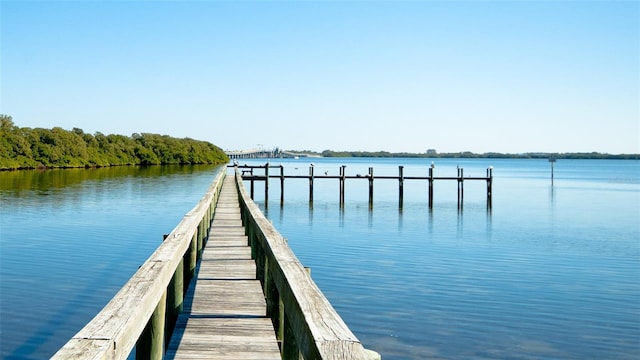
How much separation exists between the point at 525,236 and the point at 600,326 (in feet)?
47.8

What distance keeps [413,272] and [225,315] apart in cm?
1079

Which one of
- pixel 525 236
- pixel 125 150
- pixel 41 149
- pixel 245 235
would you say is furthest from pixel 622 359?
pixel 125 150

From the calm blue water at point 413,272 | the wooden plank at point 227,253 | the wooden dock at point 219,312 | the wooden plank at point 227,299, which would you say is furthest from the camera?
the calm blue water at point 413,272

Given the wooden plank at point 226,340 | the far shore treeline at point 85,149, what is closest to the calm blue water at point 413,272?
the wooden plank at point 226,340

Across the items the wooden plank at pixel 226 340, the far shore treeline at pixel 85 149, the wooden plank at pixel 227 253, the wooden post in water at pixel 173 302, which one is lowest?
the wooden plank at pixel 226 340

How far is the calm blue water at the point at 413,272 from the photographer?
36.0 feet

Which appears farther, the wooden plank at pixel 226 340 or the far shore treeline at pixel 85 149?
Answer: the far shore treeline at pixel 85 149

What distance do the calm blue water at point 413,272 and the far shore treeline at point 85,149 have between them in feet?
175

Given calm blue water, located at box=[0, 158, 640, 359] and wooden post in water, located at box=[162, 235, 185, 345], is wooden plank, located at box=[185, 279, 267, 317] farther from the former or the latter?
calm blue water, located at box=[0, 158, 640, 359]

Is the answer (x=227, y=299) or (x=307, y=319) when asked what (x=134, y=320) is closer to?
(x=307, y=319)

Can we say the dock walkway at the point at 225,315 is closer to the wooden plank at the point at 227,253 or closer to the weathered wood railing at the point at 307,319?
the wooden plank at the point at 227,253

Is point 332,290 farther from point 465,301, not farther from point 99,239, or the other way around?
point 99,239

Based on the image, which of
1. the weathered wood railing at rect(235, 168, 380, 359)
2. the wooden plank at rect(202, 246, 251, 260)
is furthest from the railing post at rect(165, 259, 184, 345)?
the wooden plank at rect(202, 246, 251, 260)

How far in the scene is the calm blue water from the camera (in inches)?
432
